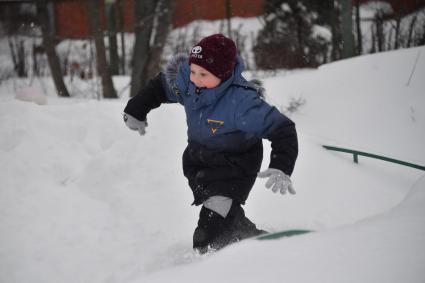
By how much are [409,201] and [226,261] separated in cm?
96

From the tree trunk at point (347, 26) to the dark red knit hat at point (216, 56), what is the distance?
19.5 ft

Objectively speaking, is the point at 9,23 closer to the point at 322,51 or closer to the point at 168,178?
the point at 322,51

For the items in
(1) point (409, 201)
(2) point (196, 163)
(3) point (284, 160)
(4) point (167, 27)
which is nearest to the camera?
(1) point (409, 201)

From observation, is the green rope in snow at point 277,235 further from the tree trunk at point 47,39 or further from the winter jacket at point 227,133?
the tree trunk at point 47,39

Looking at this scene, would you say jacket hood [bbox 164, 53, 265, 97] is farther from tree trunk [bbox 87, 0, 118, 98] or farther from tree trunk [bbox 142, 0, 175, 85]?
tree trunk [bbox 87, 0, 118, 98]

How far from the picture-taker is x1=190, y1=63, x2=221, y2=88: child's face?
2080 millimetres

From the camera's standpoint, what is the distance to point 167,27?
6.43 m

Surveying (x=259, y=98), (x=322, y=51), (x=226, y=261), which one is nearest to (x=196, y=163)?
(x=259, y=98)

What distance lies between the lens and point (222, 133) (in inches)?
84.1

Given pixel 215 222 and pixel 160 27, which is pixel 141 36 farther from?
pixel 215 222

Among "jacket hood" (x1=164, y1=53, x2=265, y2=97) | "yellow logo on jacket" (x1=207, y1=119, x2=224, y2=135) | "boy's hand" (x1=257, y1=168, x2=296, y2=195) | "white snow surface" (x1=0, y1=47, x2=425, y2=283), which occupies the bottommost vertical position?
"white snow surface" (x1=0, y1=47, x2=425, y2=283)

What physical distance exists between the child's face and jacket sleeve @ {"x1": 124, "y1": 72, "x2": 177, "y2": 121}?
1.27 feet

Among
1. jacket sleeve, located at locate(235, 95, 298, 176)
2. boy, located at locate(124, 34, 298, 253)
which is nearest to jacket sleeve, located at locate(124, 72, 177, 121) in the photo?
boy, located at locate(124, 34, 298, 253)

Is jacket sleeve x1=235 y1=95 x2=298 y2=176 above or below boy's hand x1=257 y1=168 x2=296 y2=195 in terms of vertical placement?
above
